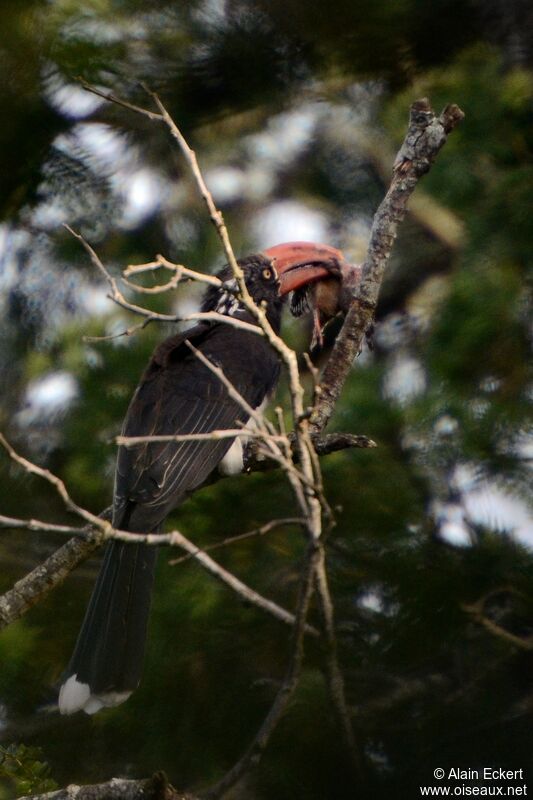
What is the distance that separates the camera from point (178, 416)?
349cm

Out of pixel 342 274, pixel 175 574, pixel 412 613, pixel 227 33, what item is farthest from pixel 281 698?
pixel 227 33

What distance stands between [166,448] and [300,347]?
1.59 m

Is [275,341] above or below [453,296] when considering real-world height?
below

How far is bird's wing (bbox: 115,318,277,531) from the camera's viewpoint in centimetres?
320

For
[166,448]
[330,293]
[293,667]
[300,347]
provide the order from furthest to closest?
[300,347], [330,293], [166,448], [293,667]

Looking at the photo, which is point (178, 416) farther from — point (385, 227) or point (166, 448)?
point (385, 227)

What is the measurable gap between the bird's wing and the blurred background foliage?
288 mm

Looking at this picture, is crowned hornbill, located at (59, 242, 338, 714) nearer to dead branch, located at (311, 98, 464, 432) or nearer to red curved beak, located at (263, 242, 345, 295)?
red curved beak, located at (263, 242, 345, 295)

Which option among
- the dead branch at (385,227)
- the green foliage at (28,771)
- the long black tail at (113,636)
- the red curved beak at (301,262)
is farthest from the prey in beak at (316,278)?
the green foliage at (28,771)

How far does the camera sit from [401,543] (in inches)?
123

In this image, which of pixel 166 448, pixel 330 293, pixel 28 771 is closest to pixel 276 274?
pixel 330 293

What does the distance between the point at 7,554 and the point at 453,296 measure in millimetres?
1824

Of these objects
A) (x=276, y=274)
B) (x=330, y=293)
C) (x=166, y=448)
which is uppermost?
(x=276, y=274)

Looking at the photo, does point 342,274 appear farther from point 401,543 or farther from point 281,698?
point 281,698
